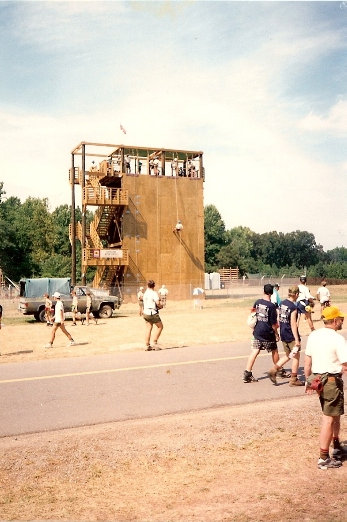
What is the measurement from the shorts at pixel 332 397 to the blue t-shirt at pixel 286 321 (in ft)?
14.4

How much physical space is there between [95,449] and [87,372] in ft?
16.4

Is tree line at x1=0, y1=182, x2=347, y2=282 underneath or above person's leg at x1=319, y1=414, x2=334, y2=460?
above

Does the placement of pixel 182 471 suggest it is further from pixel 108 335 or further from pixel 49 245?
pixel 49 245

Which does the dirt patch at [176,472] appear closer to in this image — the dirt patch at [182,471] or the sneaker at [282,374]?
the dirt patch at [182,471]

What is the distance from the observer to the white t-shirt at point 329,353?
5.66m

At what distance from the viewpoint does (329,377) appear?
18.6 ft

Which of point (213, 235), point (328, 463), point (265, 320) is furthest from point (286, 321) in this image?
point (213, 235)

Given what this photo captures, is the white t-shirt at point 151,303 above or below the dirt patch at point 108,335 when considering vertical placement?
above

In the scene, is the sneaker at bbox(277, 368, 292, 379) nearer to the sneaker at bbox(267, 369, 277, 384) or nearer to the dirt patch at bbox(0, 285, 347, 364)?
the sneaker at bbox(267, 369, 277, 384)

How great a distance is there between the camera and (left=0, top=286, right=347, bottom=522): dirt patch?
4.59 m

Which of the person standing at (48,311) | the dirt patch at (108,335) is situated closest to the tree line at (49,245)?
the person standing at (48,311)

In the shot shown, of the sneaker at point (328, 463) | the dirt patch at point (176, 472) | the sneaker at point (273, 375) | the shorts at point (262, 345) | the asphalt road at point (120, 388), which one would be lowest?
the asphalt road at point (120, 388)

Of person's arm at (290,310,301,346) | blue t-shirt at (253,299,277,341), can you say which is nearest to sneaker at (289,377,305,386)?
person's arm at (290,310,301,346)

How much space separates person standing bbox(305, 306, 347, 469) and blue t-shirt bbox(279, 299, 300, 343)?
13.7ft
